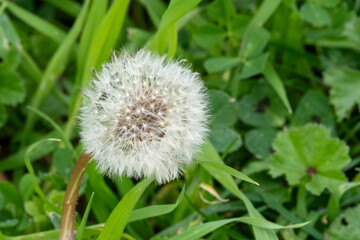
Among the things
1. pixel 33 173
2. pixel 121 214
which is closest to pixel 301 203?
pixel 121 214

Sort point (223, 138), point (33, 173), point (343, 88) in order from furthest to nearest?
point (343, 88), point (223, 138), point (33, 173)

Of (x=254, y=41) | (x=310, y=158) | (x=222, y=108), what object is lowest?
(x=310, y=158)

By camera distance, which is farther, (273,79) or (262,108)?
(262,108)

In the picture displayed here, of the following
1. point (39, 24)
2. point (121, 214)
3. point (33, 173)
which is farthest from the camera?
point (39, 24)

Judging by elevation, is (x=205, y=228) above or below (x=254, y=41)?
below

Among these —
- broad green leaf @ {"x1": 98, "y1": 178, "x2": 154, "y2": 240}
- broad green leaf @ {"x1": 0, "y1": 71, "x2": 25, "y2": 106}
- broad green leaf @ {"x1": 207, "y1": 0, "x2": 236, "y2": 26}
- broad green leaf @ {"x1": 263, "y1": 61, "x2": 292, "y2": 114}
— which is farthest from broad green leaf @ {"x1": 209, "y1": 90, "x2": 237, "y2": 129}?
broad green leaf @ {"x1": 0, "y1": 71, "x2": 25, "y2": 106}

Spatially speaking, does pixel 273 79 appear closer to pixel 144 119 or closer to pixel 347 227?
pixel 347 227

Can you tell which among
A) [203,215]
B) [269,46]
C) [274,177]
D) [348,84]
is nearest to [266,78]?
[269,46]
